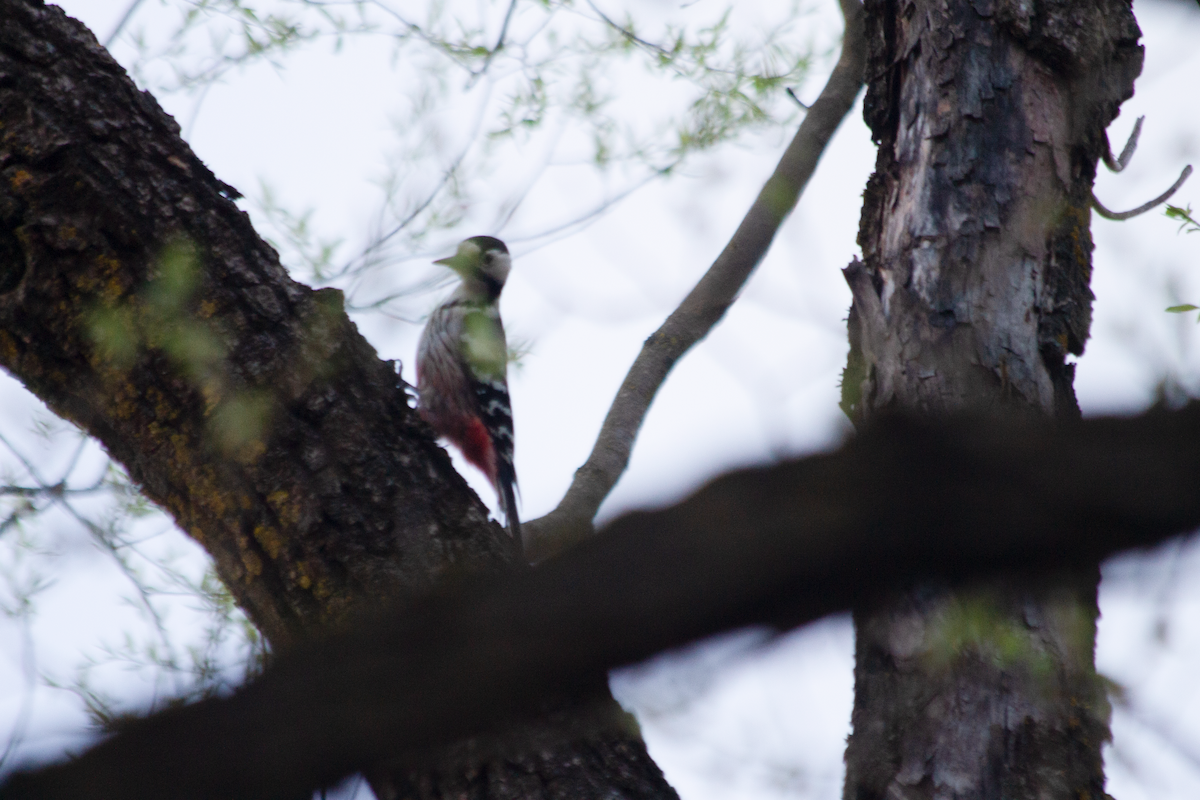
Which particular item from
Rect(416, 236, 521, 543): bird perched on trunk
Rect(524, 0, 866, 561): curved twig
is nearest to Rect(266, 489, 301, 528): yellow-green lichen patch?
Rect(524, 0, 866, 561): curved twig

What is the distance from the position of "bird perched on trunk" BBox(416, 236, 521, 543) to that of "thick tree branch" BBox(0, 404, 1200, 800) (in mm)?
4086

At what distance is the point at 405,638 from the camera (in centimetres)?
87

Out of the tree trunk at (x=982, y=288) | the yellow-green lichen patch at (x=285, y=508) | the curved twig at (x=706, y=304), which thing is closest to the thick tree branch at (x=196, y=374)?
the yellow-green lichen patch at (x=285, y=508)

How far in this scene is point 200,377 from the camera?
186cm

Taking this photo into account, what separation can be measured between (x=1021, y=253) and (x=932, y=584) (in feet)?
5.68

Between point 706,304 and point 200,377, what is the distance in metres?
2.00

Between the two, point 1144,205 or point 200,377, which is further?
point 1144,205

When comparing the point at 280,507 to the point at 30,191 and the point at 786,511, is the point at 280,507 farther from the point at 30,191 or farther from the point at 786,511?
the point at 786,511

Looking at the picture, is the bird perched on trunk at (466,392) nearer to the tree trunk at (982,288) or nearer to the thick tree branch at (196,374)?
the tree trunk at (982,288)

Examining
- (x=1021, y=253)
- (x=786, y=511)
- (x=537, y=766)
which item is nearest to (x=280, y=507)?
(x=537, y=766)

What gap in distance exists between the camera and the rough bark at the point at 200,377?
180 cm

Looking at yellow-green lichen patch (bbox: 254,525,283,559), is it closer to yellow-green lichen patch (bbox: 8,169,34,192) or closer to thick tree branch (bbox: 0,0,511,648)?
thick tree branch (bbox: 0,0,511,648)

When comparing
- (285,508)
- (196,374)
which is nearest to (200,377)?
(196,374)

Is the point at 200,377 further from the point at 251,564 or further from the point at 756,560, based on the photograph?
the point at 756,560
